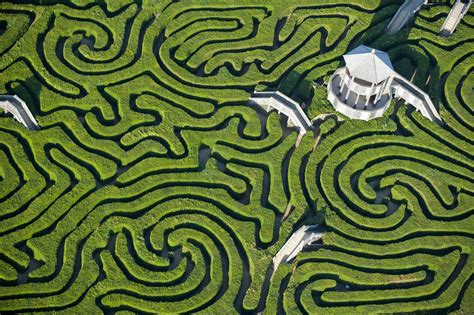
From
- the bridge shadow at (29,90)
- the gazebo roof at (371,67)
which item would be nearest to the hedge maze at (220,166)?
the bridge shadow at (29,90)

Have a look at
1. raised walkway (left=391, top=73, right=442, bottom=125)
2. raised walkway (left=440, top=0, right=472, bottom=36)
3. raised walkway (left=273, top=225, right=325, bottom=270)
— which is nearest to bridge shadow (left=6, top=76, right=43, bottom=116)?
raised walkway (left=273, top=225, right=325, bottom=270)

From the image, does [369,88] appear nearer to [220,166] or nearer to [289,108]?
[289,108]

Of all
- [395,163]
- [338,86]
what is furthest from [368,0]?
[395,163]

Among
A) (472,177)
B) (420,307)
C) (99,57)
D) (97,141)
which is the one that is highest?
(99,57)

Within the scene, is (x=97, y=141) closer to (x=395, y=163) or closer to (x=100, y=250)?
(x=100, y=250)

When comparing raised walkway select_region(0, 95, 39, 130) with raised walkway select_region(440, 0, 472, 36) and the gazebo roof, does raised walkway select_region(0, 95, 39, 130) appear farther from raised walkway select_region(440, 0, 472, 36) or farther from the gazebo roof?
raised walkway select_region(440, 0, 472, 36)

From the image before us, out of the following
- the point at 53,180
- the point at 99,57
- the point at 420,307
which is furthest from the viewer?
the point at 99,57

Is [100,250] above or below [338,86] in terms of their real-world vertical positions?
below

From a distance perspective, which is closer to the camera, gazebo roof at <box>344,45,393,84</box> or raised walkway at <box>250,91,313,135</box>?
gazebo roof at <box>344,45,393,84</box>

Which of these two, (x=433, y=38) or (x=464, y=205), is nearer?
(x=464, y=205)
